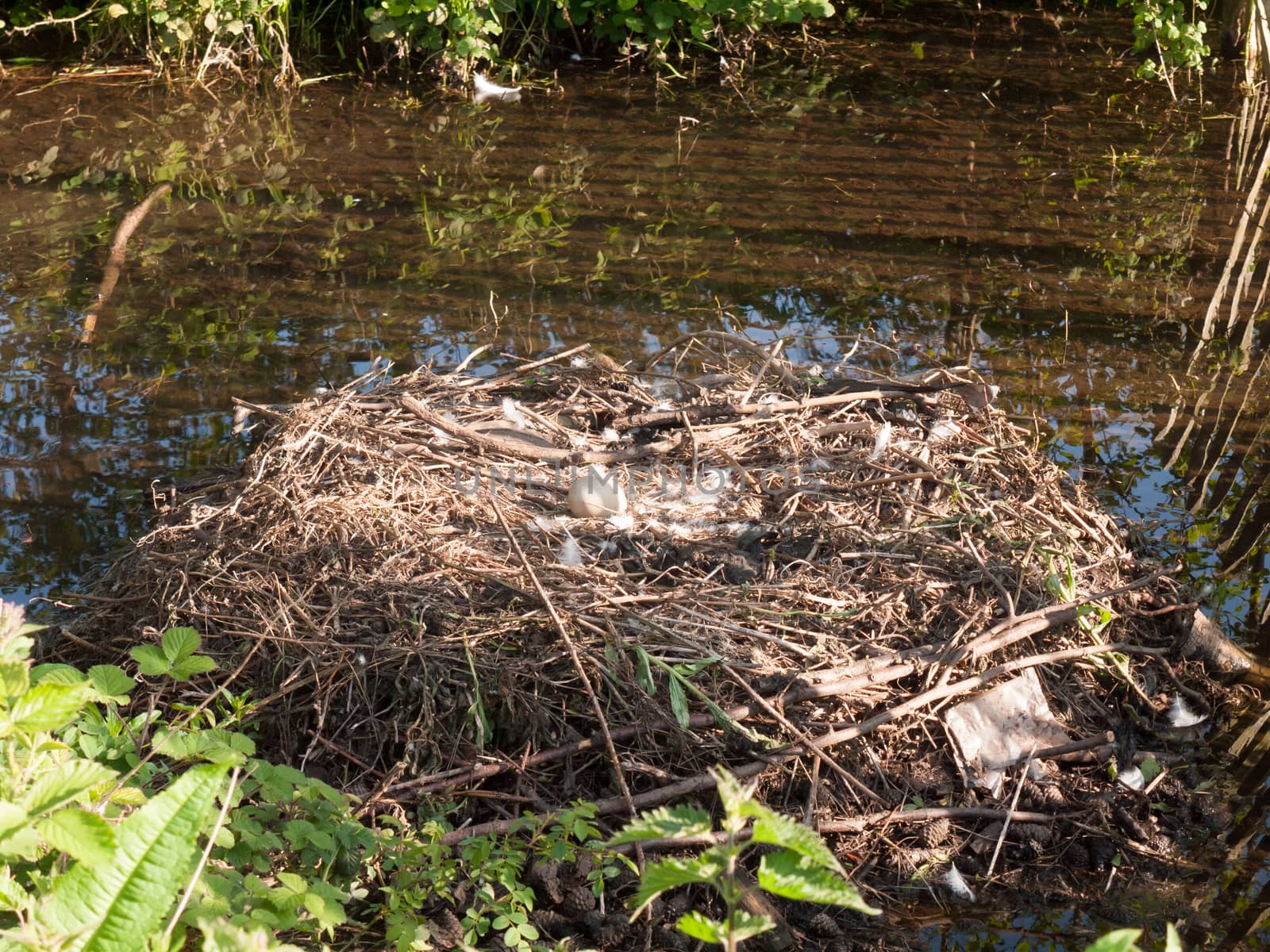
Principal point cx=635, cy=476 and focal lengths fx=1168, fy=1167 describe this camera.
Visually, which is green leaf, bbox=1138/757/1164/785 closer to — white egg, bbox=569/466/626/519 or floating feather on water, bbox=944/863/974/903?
floating feather on water, bbox=944/863/974/903

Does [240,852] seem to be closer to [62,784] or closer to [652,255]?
[62,784]

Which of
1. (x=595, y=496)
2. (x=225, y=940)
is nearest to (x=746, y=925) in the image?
(x=225, y=940)

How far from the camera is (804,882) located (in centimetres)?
105

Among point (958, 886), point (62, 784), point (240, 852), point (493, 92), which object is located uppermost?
point (493, 92)

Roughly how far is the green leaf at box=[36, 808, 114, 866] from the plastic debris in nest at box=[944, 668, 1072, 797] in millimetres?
1829

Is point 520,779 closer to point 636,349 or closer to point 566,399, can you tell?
point 566,399

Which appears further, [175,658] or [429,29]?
[429,29]

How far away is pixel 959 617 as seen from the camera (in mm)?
2762

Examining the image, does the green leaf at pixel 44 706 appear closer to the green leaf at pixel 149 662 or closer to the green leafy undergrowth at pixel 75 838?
the green leafy undergrowth at pixel 75 838

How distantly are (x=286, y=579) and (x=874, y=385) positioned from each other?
1.86 meters

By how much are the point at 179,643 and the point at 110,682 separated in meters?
0.20

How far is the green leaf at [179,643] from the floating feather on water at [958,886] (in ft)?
5.13

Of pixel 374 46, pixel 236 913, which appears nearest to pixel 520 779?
pixel 236 913

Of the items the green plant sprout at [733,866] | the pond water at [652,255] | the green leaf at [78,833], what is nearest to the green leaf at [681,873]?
the green plant sprout at [733,866]
